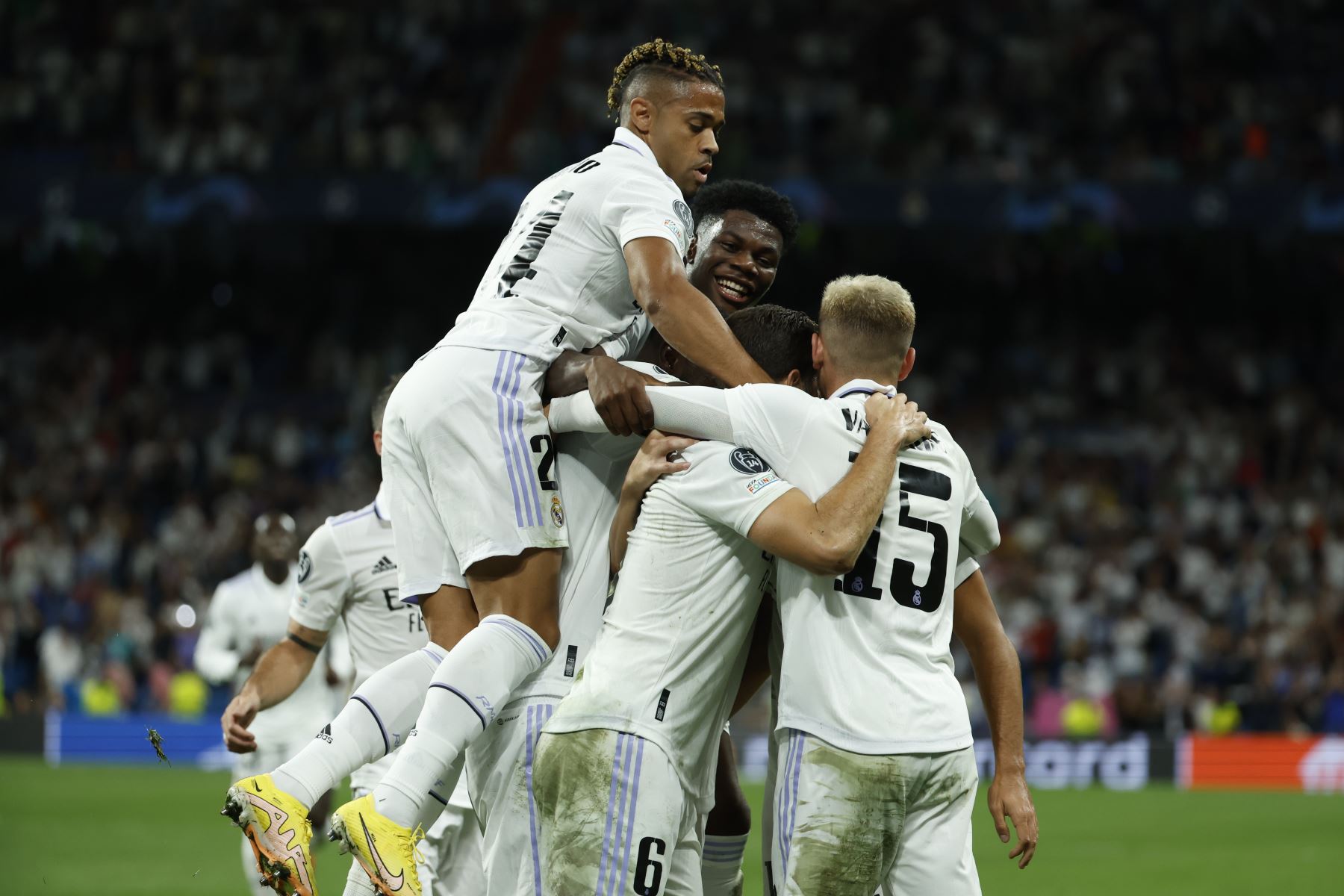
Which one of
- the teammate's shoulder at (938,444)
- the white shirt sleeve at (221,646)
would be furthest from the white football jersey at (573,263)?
the white shirt sleeve at (221,646)

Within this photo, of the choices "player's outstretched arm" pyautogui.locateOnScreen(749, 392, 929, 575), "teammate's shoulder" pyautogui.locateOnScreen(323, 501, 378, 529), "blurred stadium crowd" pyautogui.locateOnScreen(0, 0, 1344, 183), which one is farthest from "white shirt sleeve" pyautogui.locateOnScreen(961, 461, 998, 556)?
"blurred stadium crowd" pyautogui.locateOnScreen(0, 0, 1344, 183)

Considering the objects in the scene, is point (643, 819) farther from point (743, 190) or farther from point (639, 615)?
point (743, 190)

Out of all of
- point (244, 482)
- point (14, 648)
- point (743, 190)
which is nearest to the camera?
point (743, 190)

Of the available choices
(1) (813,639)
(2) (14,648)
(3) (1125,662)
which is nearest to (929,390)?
(3) (1125,662)

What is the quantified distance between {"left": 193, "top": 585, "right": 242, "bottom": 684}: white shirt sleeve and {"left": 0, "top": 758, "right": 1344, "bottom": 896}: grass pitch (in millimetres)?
1492

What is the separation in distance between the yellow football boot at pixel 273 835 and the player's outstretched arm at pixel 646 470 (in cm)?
123

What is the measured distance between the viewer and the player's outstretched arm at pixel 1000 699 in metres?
5.04

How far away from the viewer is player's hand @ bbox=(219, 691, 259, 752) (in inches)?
259

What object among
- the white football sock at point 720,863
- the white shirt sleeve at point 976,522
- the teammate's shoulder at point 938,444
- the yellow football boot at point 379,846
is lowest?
the white football sock at point 720,863

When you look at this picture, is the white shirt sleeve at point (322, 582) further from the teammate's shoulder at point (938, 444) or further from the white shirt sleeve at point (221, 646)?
the white shirt sleeve at point (221, 646)

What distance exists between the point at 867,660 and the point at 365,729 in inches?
63.6

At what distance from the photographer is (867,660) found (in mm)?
4637

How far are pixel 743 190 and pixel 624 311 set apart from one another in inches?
35.5

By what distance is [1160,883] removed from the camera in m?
12.0
